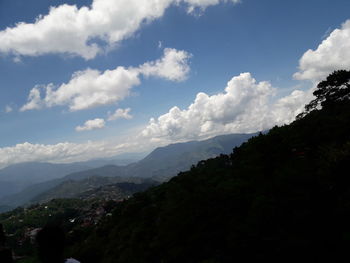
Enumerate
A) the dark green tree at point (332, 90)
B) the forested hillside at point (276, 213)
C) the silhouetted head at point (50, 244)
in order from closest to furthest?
the silhouetted head at point (50, 244) → the forested hillside at point (276, 213) → the dark green tree at point (332, 90)

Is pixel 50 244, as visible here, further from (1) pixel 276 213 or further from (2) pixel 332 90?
(2) pixel 332 90

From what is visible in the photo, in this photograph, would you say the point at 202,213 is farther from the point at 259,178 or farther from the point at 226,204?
the point at 259,178

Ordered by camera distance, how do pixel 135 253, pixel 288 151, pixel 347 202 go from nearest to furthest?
pixel 347 202, pixel 288 151, pixel 135 253

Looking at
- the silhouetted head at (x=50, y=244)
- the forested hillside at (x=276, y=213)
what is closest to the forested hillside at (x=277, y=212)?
the forested hillside at (x=276, y=213)

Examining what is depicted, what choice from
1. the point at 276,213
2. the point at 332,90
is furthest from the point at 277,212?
the point at 332,90

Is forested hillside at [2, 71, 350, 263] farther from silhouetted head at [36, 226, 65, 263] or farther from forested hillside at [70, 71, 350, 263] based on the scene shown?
silhouetted head at [36, 226, 65, 263]

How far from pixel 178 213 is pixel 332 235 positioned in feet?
54.2

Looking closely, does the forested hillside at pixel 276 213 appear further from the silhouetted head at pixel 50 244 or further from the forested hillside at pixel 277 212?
the silhouetted head at pixel 50 244

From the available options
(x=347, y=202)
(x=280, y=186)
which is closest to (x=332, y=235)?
(x=347, y=202)

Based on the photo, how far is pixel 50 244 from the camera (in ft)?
Answer: 16.5

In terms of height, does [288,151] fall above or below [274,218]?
above

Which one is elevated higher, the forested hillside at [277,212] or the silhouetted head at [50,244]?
the silhouetted head at [50,244]

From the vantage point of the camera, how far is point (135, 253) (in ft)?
116

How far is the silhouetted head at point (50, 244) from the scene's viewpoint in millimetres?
4992
